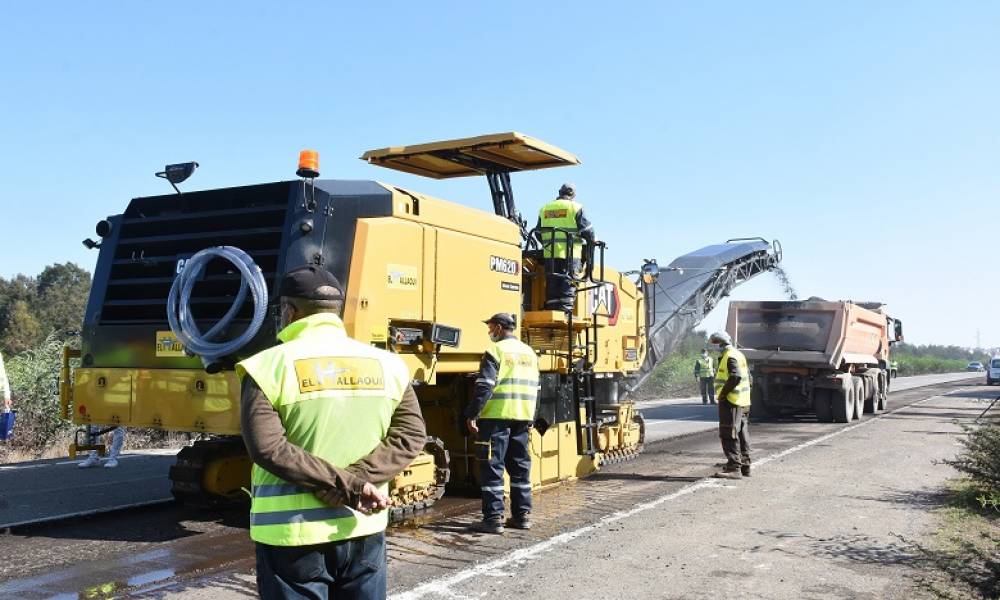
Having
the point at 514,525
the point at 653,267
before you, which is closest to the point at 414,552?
the point at 514,525

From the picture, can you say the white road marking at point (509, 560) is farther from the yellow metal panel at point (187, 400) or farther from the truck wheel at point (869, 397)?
the truck wheel at point (869, 397)

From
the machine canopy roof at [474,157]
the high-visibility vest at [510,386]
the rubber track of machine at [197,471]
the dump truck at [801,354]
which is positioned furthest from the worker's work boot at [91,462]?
the dump truck at [801,354]

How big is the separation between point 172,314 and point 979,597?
5.75 metres

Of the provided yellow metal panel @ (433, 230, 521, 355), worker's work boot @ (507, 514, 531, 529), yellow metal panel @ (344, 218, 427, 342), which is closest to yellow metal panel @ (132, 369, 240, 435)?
yellow metal panel @ (344, 218, 427, 342)

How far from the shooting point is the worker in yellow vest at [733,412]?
10.1m

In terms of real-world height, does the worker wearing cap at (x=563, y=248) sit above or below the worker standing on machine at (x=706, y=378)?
above

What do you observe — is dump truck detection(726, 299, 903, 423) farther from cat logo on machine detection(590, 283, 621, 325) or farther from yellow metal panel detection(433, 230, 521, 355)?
yellow metal panel detection(433, 230, 521, 355)

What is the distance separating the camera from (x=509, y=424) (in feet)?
23.8

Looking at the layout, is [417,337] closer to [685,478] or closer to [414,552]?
[414,552]

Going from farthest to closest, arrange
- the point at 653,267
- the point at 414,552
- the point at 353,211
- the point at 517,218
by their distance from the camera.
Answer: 1. the point at 653,267
2. the point at 517,218
3. the point at 353,211
4. the point at 414,552

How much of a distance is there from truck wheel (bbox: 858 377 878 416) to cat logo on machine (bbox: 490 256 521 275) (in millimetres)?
14417

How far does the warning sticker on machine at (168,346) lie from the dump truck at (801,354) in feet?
45.9

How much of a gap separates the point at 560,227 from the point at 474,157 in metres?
1.20

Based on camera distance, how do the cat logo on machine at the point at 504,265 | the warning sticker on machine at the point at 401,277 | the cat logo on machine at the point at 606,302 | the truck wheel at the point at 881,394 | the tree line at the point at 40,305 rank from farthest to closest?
the tree line at the point at 40,305
the truck wheel at the point at 881,394
the cat logo on machine at the point at 606,302
the cat logo on machine at the point at 504,265
the warning sticker on machine at the point at 401,277
